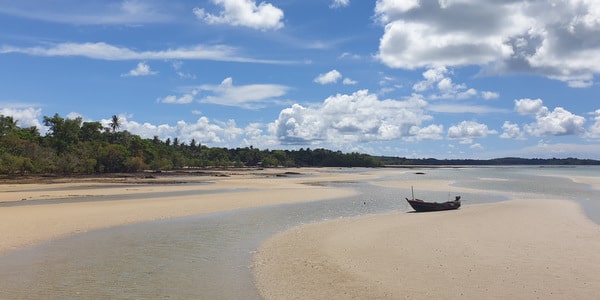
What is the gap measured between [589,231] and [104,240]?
63.0 ft

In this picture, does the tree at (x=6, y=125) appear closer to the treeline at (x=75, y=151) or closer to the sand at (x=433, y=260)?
the treeline at (x=75, y=151)

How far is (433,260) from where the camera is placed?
13.1 metres

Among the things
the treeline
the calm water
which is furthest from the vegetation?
the calm water

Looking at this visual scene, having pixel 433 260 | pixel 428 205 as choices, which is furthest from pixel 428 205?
pixel 433 260

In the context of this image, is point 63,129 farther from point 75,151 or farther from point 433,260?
point 433,260

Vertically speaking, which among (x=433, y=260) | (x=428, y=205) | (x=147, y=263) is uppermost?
(x=428, y=205)

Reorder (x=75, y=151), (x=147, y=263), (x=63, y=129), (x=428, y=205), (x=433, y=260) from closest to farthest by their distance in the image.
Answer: (x=433, y=260)
(x=147, y=263)
(x=428, y=205)
(x=75, y=151)
(x=63, y=129)

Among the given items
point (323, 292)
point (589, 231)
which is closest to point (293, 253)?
point (323, 292)

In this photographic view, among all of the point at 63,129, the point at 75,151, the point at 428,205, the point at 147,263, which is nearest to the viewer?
the point at 147,263

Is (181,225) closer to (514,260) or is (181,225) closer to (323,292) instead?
(323,292)

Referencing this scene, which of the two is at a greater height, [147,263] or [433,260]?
[433,260]

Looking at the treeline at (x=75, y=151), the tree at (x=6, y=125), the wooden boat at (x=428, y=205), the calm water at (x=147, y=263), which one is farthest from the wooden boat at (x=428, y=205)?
the tree at (x=6, y=125)

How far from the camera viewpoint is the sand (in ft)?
33.4

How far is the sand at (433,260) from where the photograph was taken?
1017 centimetres
